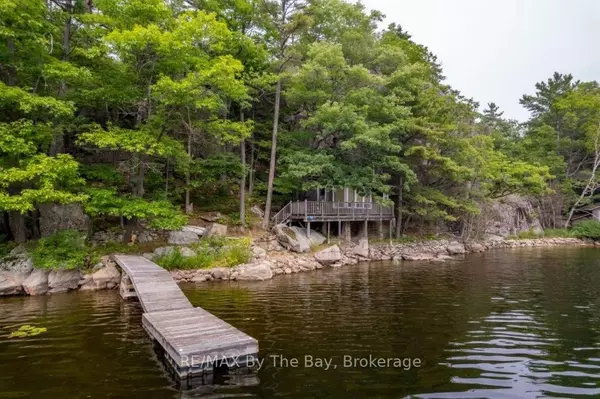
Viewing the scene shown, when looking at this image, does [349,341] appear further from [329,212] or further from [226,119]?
[226,119]

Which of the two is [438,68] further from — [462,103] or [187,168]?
[187,168]

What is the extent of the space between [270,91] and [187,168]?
30.4 ft

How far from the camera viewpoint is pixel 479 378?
588 cm

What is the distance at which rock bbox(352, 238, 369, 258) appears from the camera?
72.4 feet

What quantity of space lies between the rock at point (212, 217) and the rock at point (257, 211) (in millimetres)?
2514

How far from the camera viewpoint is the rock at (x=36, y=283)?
12.3 metres

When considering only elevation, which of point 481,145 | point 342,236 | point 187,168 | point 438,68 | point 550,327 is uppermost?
point 438,68

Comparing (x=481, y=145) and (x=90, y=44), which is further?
(x=481, y=145)

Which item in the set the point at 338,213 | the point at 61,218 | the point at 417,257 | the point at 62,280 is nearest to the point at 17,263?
the point at 62,280

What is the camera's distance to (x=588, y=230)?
34.6 metres

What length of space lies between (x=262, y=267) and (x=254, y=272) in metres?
0.46

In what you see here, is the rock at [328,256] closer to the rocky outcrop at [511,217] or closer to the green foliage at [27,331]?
Result: the green foliage at [27,331]

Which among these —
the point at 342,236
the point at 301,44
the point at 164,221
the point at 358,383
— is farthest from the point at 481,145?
the point at 358,383

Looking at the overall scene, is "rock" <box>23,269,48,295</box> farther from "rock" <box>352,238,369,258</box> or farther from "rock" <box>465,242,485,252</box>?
"rock" <box>465,242,485,252</box>
